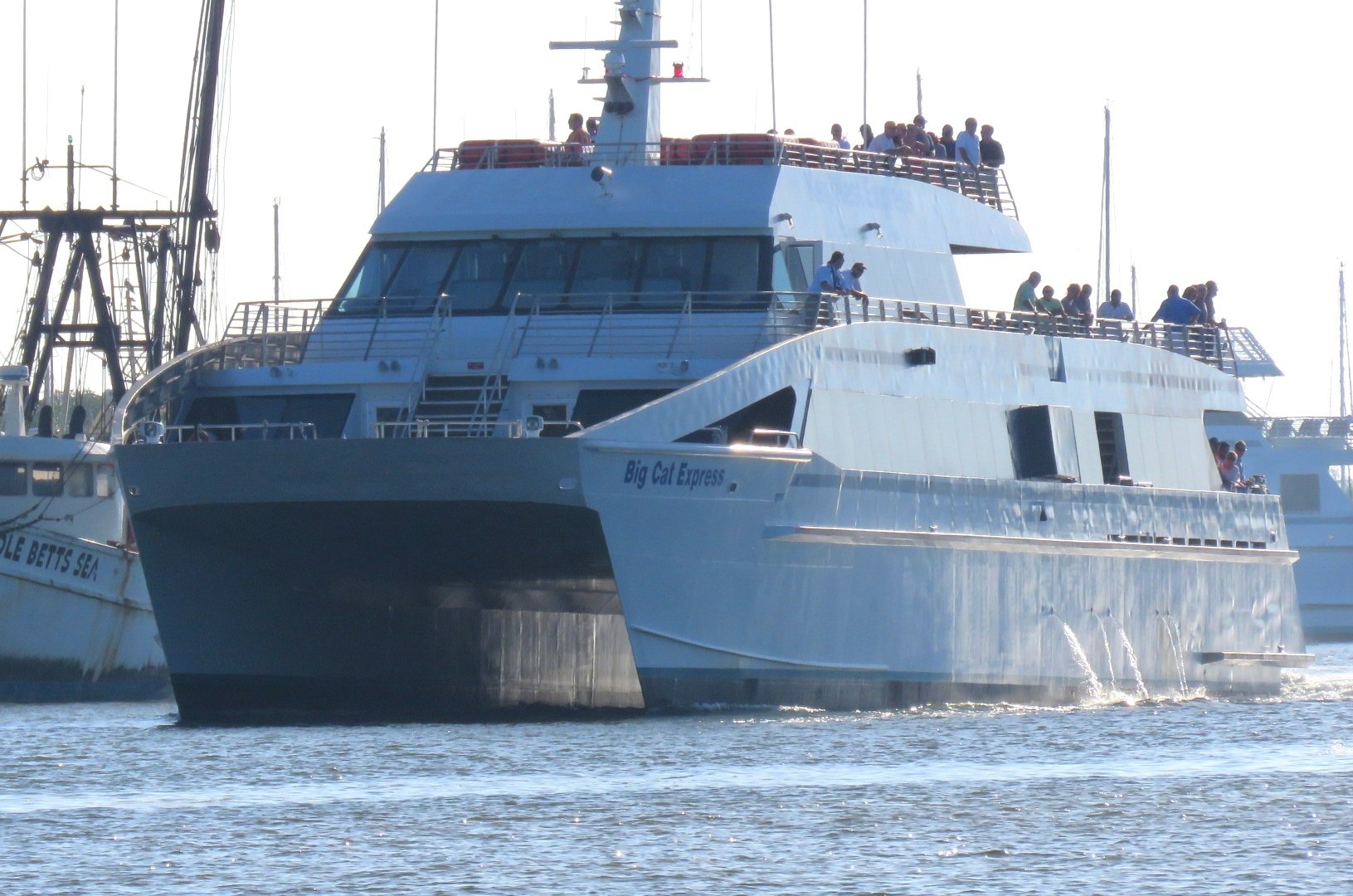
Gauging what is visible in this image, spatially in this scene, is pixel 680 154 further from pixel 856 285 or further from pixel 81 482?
pixel 81 482

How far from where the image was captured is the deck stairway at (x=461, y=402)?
29062 millimetres

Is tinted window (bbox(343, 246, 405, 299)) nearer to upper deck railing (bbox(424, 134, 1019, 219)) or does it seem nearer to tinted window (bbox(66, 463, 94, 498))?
upper deck railing (bbox(424, 134, 1019, 219))

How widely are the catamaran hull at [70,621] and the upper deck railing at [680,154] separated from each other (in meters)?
A: 8.25

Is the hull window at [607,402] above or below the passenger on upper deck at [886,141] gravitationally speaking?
below

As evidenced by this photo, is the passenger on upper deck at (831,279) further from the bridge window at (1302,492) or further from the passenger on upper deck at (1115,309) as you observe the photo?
the bridge window at (1302,492)

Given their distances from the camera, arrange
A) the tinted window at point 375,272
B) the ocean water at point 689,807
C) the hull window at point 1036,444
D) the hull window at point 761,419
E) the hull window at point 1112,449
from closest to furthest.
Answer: the ocean water at point 689,807 → the hull window at point 761,419 → the tinted window at point 375,272 → the hull window at point 1036,444 → the hull window at point 1112,449

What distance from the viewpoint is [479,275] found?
31.8 meters

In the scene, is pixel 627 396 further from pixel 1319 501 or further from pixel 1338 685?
pixel 1319 501

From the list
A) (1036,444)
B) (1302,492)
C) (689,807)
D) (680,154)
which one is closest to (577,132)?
(680,154)

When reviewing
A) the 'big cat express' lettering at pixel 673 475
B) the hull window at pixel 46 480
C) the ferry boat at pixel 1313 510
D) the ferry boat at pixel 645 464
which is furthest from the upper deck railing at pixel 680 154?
the ferry boat at pixel 1313 510

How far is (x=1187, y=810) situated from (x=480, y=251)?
1229 centimetres

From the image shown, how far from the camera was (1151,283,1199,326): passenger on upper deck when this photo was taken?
128ft

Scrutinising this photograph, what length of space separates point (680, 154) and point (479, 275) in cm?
278

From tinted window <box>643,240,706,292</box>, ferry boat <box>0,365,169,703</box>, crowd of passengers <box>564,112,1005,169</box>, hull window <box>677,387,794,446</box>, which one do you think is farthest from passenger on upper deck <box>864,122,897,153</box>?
ferry boat <box>0,365,169,703</box>
